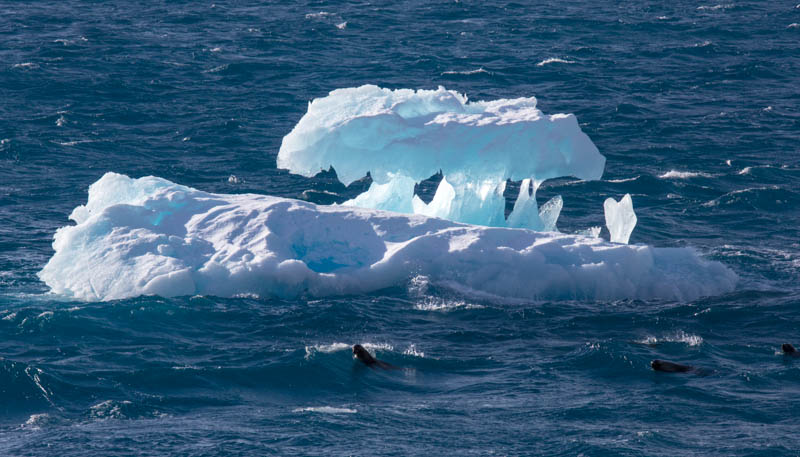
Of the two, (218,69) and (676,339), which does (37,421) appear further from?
(218,69)

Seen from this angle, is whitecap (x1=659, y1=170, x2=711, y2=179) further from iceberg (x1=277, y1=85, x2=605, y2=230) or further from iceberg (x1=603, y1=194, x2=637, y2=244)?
iceberg (x1=277, y1=85, x2=605, y2=230)

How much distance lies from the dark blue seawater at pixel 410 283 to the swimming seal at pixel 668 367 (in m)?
0.20

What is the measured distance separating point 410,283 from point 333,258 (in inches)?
103

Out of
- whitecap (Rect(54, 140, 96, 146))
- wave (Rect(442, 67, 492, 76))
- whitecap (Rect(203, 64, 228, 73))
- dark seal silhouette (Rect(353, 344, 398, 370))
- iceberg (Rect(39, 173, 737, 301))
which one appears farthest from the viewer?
whitecap (Rect(203, 64, 228, 73))

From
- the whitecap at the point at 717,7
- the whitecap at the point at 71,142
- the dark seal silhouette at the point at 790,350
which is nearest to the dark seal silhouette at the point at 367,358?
the dark seal silhouette at the point at 790,350

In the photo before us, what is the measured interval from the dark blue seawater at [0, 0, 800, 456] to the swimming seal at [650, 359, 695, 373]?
198 millimetres

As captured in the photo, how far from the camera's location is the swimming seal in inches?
1054

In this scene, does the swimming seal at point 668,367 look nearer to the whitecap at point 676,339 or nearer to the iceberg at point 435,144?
the whitecap at point 676,339

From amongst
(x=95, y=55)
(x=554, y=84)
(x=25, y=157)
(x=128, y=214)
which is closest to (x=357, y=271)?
(x=128, y=214)

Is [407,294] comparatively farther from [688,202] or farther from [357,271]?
[688,202]

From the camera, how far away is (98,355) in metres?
27.9

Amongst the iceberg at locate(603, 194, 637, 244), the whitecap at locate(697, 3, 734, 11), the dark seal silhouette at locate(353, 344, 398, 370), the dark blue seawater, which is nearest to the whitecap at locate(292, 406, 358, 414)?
the dark blue seawater

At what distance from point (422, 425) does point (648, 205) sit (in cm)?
2205

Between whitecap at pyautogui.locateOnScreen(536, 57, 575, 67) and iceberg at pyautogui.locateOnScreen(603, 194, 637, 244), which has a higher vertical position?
whitecap at pyautogui.locateOnScreen(536, 57, 575, 67)
